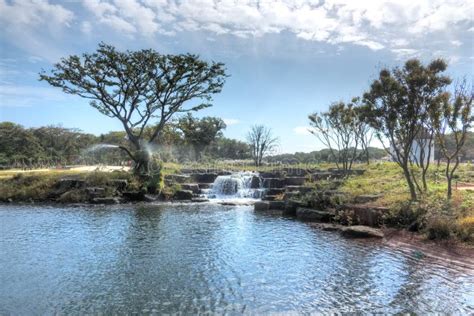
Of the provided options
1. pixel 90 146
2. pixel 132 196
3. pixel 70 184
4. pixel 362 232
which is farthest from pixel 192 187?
pixel 90 146

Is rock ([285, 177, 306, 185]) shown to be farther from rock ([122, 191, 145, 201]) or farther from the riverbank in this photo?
rock ([122, 191, 145, 201])

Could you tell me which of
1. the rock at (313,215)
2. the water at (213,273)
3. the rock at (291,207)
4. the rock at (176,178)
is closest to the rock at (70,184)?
the rock at (176,178)

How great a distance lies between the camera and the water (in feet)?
20.8

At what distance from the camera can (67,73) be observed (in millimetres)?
24484

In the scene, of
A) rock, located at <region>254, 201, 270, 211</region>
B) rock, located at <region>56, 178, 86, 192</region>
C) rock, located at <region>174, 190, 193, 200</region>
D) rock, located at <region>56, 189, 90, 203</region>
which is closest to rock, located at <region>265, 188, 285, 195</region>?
rock, located at <region>254, 201, 270, 211</region>

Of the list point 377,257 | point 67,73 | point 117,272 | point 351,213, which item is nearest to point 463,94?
point 351,213

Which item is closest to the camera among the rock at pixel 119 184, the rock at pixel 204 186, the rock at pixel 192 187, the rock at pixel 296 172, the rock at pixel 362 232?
the rock at pixel 362 232

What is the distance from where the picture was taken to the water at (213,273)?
635 centimetres

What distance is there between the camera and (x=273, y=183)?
80.5ft

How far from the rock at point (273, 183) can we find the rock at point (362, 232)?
12.0m

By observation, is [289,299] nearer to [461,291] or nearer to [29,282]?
[461,291]

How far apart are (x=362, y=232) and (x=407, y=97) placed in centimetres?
562

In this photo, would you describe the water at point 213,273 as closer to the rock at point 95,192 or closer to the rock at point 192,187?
the rock at point 95,192

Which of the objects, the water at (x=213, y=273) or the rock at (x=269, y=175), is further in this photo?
the rock at (x=269, y=175)
